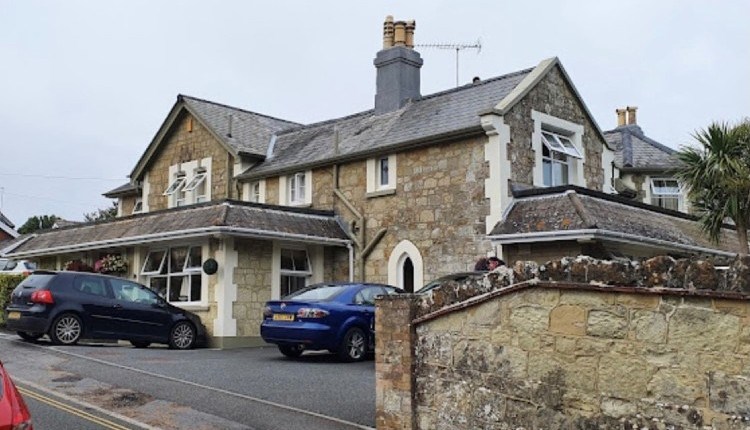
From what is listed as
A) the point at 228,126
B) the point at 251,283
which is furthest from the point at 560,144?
the point at 228,126

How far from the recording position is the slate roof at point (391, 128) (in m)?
18.1

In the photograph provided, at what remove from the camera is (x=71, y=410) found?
28.5 feet

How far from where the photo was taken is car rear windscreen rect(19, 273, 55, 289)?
50.5 ft

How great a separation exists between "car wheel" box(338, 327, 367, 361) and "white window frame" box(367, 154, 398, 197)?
5783 millimetres

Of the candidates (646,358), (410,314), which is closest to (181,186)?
(410,314)

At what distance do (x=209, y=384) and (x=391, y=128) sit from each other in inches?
430

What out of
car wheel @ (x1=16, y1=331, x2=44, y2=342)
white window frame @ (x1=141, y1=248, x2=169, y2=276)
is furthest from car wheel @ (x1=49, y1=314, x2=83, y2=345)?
white window frame @ (x1=141, y1=248, x2=169, y2=276)

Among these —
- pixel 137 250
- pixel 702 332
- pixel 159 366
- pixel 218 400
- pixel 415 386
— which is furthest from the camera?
pixel 137 250

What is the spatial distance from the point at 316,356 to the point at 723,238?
11.1m

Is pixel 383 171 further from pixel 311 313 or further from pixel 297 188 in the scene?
pixel 311 313

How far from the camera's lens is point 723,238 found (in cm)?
1872

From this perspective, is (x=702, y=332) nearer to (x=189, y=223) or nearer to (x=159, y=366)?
(x=159, y=366)

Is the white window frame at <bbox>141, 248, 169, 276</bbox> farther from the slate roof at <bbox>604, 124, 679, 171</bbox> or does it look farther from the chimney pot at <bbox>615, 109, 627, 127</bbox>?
the chimney pot at <bbox>615, 109, 627, 127</bbox>

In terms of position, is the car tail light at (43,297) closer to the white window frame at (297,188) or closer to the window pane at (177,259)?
the window pane at (177,259)
